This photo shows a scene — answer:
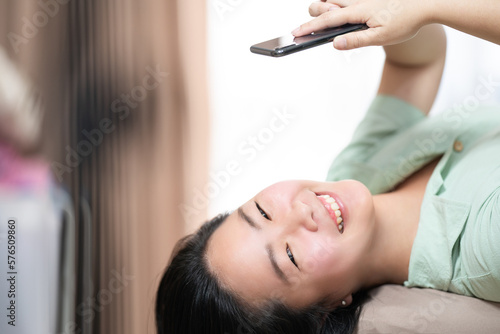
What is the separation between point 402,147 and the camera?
4.53 feet

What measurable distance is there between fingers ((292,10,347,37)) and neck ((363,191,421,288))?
44 centimetres

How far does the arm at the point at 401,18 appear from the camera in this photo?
1.06 metres

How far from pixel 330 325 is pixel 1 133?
1.03 meters

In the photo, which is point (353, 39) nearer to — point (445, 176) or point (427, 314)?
point (445, 176)

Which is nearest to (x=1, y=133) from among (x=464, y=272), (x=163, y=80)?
(x=163, y=80)

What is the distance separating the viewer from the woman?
1.08 m

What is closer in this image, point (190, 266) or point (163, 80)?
point (190, 266)

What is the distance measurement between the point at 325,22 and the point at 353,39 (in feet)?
0.28

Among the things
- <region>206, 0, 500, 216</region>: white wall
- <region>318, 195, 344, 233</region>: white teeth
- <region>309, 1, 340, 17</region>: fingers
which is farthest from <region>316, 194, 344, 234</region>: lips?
<region>206, 0, 500, 216</region>: white wall

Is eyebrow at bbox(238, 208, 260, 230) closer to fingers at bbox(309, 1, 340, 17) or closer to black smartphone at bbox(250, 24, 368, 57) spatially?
black smartphone at bbox(250, 24, 368, 57)


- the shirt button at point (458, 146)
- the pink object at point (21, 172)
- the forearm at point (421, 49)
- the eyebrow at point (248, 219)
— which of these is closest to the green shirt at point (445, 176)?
the shirt button at point (458, 146)

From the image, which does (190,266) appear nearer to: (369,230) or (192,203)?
(369,230)

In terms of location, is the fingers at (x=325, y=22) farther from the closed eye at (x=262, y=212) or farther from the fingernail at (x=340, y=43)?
the closed eye at (x=262, y=212)

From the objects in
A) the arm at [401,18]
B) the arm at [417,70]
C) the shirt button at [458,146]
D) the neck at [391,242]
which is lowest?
the neck at [391,242]
